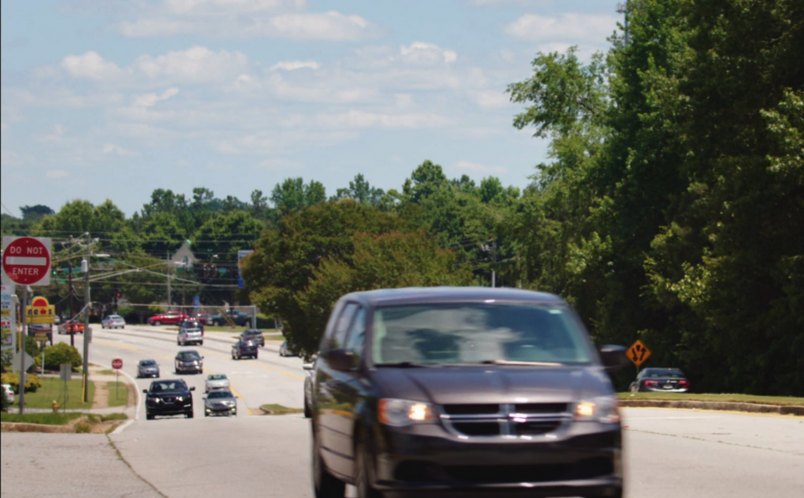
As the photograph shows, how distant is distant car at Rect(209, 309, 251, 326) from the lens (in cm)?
18012

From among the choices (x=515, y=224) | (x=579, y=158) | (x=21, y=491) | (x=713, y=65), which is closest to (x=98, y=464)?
(x=21, y=491)

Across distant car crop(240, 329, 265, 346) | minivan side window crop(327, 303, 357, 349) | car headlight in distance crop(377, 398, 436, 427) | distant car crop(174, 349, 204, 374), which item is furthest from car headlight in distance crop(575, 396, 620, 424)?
distant car crop(240, 329, 265, 346)

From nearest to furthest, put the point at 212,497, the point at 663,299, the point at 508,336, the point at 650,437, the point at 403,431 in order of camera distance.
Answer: the point at 403,431, the point at 508,336, the point at 212,497, the point at 650,437, the point at 663,299

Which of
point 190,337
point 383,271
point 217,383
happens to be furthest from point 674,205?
point 190,337

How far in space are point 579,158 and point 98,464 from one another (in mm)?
52823

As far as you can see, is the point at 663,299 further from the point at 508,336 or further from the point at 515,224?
the point at 508,336

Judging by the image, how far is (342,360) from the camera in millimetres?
10117

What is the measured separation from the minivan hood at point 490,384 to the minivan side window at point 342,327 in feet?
5.17

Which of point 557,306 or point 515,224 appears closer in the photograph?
point 557,306

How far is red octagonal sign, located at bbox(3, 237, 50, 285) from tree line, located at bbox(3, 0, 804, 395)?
75.9 feet

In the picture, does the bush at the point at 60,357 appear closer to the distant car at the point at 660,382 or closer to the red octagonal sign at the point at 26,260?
the distant car at the point at 660,382

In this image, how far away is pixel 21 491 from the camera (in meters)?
13.1

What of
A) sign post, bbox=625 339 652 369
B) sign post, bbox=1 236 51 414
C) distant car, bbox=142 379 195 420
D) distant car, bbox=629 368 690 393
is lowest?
distant car, bbox=142 379 195 420

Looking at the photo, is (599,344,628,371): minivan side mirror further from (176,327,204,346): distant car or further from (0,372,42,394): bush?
(176,327,204,346): distant car
